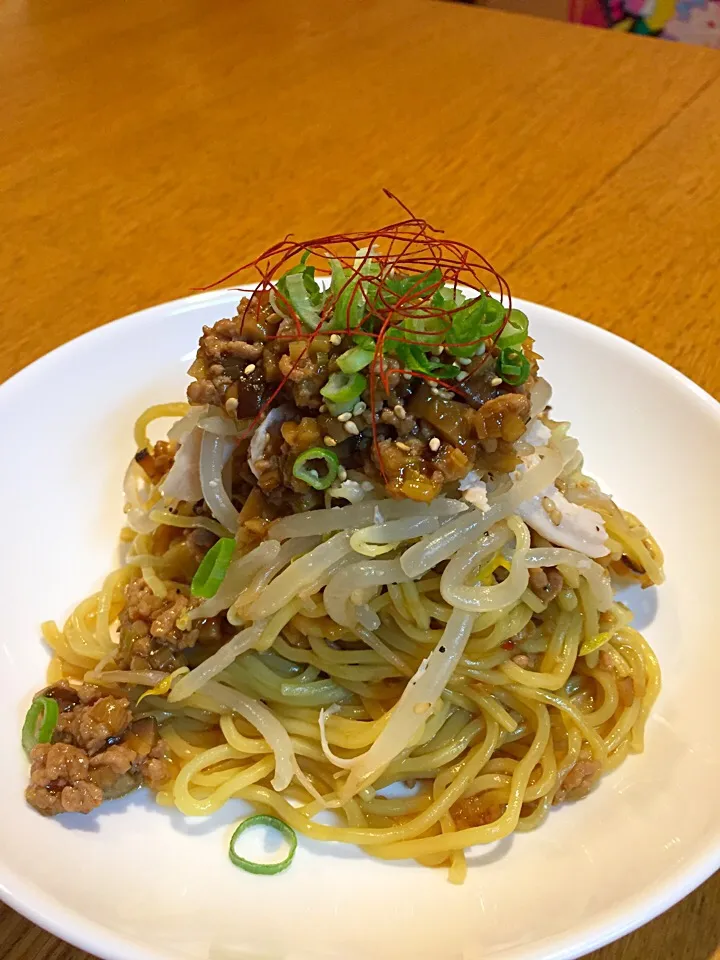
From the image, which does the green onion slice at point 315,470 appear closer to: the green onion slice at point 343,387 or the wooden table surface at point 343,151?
the green onion slice at point 343,387

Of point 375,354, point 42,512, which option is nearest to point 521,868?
point 375,354

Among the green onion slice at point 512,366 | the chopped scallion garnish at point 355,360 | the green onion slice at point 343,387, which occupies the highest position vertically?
the chopped scallion garnish at point 355,360

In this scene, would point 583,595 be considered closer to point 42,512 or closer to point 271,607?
point 271,607

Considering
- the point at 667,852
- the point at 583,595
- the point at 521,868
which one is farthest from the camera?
the point at 583,595

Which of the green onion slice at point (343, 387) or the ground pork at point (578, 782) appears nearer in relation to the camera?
the green onion slice at point (343, 387)

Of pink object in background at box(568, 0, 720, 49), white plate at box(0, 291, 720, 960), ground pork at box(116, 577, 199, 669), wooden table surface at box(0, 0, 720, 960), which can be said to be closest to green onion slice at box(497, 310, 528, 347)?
white plate at box(0, 291, 720, 960)

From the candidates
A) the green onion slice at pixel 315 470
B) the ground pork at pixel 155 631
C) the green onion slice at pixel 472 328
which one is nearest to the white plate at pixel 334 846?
the ground pork at pixel 155 631
